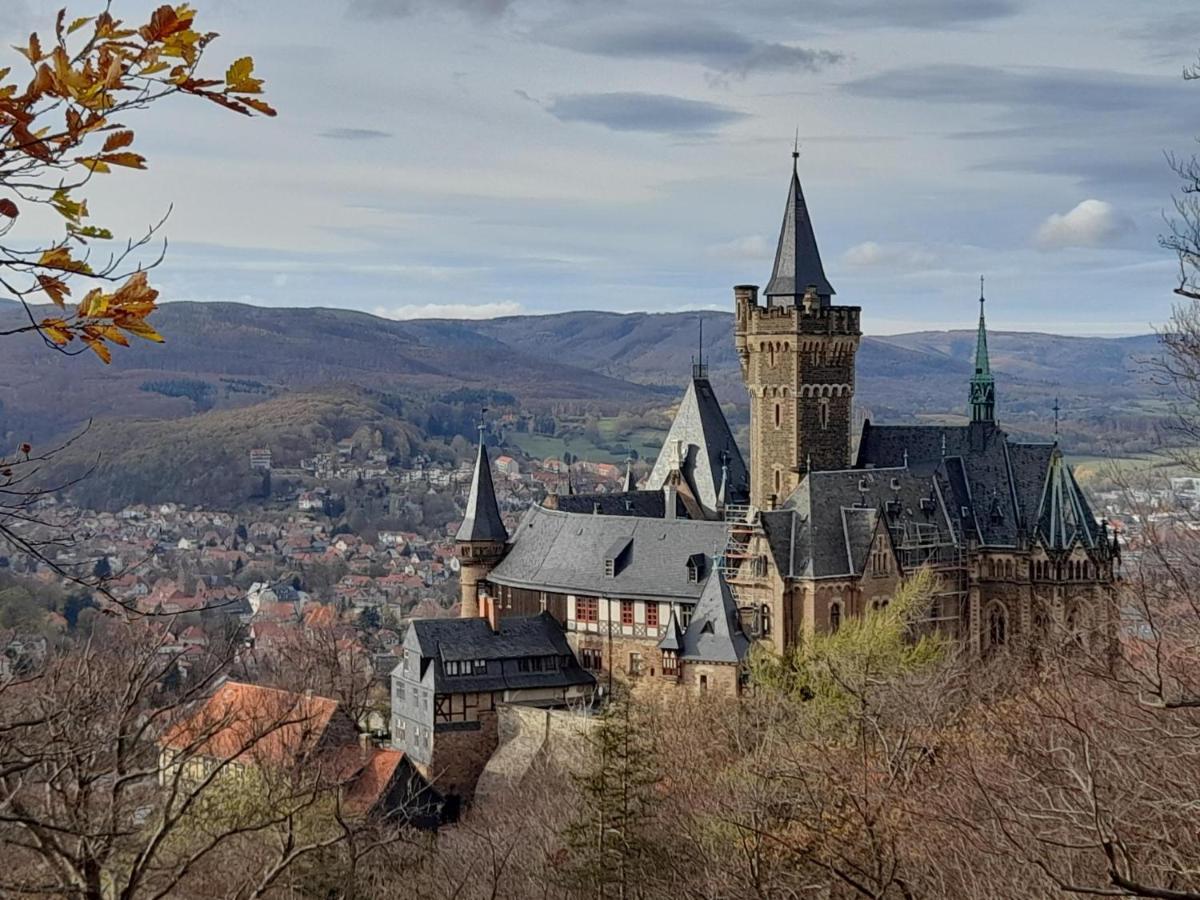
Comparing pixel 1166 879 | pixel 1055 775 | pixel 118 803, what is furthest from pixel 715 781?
Answer: pixel 118 803

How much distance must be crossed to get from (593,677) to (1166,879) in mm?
42712

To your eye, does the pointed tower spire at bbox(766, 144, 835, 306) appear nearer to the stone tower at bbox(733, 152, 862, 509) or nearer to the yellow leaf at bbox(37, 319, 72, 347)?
the stone tower at bbox(733, 152, 862, 509)

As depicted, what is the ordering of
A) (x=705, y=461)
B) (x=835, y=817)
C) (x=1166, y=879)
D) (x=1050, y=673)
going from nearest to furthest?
1. (x=1166, y=879)
2. (x=835, y=817)
3. (x=1050, y=673)
4. (x=705, y=461)

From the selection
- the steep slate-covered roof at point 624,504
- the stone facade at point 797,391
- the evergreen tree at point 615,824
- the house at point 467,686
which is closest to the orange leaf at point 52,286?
the evergreen tree at point 615,824

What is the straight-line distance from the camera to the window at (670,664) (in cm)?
6062

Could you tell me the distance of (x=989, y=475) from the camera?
218 ft

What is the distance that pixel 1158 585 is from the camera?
97.0 ft

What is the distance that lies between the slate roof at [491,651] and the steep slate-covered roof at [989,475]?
1561 centimetres

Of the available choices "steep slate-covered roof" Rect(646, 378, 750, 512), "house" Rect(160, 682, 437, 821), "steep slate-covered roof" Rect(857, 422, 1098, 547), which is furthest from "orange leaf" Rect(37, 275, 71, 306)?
"steep slate-covered roof" Rect(646, 378, 750, 512)

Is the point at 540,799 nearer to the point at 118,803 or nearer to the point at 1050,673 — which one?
the point at 1050,673

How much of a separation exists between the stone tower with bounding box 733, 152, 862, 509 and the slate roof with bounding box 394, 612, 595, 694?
10566mm

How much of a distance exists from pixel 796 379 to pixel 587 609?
13.0 m

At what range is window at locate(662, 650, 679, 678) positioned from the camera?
60.6m

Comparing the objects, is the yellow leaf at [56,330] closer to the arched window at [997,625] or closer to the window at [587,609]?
the window at [587,609]
